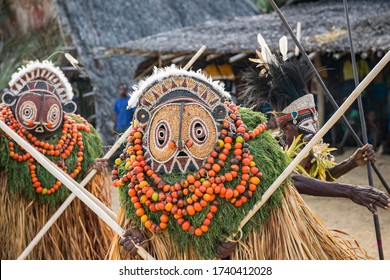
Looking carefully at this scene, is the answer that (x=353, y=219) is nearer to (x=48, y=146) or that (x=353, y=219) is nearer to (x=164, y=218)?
(x=48, y=146)

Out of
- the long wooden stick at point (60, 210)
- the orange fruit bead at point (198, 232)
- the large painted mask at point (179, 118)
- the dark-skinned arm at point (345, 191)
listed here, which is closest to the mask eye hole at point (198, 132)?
the large painted mask at point (179, 118)

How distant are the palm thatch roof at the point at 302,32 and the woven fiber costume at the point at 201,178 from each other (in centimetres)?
714

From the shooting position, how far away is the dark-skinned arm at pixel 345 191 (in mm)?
3709

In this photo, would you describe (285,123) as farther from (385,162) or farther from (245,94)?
(385,162)

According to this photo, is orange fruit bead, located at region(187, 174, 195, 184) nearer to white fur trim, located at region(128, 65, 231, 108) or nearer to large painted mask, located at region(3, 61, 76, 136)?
white fur trim, located at region(128, 65, 231, 108)

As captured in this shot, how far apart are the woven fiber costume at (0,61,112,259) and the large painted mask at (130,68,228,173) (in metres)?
→ 1.65

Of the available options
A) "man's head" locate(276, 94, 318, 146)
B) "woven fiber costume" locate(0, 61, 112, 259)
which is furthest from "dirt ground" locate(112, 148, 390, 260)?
"woven fiber costume" locate(0, 61, 112, 259)

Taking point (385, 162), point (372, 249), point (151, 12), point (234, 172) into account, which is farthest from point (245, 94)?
point (151, 12)

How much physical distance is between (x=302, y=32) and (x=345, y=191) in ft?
28.1

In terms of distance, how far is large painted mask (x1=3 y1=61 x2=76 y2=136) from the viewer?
5.30 m

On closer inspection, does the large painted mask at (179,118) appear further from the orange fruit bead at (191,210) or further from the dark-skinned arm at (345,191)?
the dark-skinned arm at (345,191)

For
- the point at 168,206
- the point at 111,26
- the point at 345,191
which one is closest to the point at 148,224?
the point at 168,206

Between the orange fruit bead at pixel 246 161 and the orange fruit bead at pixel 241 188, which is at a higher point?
the orange fruit bead at pixel 246 161

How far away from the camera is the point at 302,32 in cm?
1213
